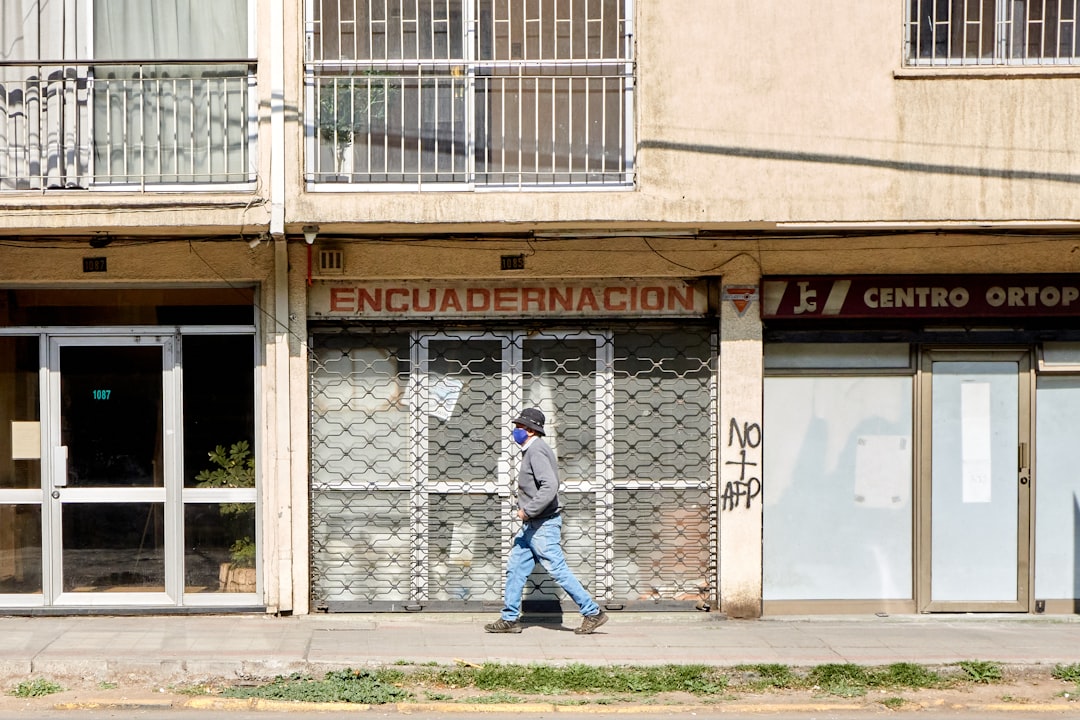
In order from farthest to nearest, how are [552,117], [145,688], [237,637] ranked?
[552,117] < [237,637] < [145,688]

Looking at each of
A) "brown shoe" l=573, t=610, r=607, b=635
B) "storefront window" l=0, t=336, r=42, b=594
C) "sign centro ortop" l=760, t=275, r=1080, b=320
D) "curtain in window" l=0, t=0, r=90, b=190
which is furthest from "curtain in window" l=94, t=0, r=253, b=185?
"sign centro ortop" l=760, t=275, r=1080, b=320

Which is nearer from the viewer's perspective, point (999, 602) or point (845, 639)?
point (845, 639)

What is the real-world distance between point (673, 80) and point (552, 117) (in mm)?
1026

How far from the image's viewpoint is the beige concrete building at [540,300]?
903cm

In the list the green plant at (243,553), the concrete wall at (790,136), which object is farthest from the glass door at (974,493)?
the green plant at (243,553)

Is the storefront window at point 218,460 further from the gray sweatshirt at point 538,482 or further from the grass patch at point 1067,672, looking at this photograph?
the grass patch at point 1067,672

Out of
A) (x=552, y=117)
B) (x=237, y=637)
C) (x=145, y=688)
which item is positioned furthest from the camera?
(x=552, y=117)

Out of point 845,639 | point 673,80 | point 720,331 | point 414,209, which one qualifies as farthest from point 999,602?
point 414,209

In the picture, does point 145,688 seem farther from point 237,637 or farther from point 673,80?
point 673,80

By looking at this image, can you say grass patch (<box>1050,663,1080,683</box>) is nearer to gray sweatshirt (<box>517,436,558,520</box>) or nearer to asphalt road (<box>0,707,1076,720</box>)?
asphalt road (<box>0,707,1076,720</box>)

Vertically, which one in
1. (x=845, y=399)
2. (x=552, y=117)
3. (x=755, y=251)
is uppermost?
(x=552, y=117)

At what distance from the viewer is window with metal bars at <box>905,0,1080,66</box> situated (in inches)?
367

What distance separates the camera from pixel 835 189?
357 inches

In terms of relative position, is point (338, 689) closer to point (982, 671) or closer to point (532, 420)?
point (532, 420)
